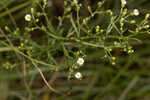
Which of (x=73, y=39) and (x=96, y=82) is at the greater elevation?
(x=96, y=82)

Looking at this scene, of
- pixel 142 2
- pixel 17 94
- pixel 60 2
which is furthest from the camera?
pixel 60 2

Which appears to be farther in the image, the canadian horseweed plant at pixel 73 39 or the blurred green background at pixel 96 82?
the blurred green background at pixel 96 82

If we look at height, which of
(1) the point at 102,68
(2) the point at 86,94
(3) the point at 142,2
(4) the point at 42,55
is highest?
(3) the point at 142,2

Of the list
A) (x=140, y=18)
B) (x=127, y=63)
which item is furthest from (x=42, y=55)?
(x=127, y=63)

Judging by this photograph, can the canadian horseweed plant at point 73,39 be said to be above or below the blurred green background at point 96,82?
below

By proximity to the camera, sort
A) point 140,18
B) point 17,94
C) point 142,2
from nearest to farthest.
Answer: point 140,18 → point 142,2 → point 17,94

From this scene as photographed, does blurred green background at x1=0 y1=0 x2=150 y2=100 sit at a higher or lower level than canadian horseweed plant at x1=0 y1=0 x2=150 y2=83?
higher

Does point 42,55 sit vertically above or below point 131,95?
below

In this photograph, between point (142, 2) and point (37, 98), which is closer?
point (142, 2)

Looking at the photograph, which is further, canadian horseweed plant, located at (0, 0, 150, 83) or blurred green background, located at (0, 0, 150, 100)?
blurred green background, located at (0, 0, 150, 100)

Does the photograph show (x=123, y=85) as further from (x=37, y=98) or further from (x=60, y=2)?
(x=60, y=2)

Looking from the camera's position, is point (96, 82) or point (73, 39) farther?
point (96, 82)
